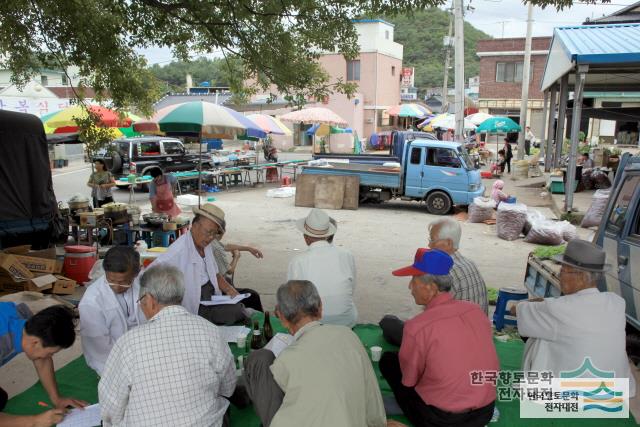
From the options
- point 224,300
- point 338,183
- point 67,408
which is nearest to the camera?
point 67,408

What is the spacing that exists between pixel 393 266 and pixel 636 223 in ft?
15.6

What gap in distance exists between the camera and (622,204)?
14.6 ft

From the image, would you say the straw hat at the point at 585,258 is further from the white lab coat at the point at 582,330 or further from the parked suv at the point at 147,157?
the parked suv at the point at 147,157

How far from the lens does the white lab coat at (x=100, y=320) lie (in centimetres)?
356

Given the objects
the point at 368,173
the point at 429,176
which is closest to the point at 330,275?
the point at 429,176

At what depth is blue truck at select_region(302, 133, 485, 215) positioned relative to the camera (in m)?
13.5

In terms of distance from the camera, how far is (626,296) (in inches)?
157

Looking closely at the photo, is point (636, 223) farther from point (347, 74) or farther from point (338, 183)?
point (347, 74)

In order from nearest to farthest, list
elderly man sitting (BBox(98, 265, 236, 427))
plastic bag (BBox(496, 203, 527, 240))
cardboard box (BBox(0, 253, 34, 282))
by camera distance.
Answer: elderly man sitting (BBox(98, 265, 236, 427))
cardboard box (BBox(0, 253, 34, 282))
plastic bag (BBox(496, 203, 527, 240))

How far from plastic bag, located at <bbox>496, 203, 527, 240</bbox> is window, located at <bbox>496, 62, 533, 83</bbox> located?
32.6 metres

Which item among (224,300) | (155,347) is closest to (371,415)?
(155,347)

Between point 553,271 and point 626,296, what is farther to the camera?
point 553,271

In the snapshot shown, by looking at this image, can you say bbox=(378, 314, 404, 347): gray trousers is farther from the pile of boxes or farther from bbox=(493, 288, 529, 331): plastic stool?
the pile of boxes

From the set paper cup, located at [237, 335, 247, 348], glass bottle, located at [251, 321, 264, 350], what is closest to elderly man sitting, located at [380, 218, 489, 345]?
glass bottle, located at [251, 321, 264, 350]
